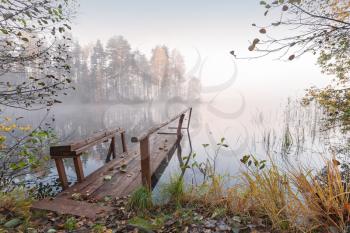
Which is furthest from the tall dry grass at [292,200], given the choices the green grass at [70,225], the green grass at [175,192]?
the green grass at [70,225]

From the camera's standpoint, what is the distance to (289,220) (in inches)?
78.2

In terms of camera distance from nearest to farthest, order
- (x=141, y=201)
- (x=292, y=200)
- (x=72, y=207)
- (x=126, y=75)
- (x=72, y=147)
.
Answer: (x=292, y=200) < (x=141, y=201) < (x=72, y=207) < (x=72, y=147) < (x=126, y=75)

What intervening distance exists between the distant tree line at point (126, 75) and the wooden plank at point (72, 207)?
36.2 metres

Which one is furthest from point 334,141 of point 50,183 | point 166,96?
point 166,96

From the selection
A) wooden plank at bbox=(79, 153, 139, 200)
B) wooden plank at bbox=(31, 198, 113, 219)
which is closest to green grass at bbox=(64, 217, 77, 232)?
wooden plank at bbox=(31, 198, 113, 219)

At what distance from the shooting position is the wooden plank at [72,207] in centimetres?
274

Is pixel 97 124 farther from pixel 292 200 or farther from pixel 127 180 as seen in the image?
pixel 292 200

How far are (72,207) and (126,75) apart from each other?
40.0 meters

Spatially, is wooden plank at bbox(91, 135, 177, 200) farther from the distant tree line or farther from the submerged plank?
the distant tree line

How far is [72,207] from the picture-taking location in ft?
9.52

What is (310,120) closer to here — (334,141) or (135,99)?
(334,141)

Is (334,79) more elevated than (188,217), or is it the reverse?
(334,79)

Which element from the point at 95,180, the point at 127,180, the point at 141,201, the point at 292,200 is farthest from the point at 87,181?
the point at 292,200

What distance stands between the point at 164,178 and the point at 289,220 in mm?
3198
